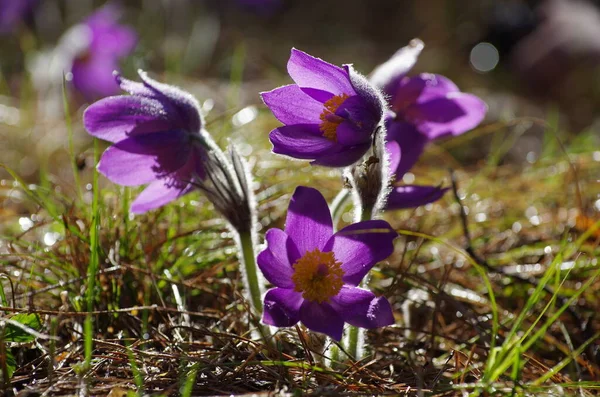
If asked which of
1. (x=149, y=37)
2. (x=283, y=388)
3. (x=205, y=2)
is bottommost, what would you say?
(x=283, y=388)

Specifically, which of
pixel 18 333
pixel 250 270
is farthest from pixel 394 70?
pixel 18 333

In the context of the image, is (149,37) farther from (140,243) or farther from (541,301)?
(541,301)

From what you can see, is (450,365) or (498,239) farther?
(498,239)

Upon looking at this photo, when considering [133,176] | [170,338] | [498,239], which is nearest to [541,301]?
[498,239]

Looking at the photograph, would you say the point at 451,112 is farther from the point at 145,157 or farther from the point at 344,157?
the point at 145,157

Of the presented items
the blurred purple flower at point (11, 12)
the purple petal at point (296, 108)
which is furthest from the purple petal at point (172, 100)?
the blurred purple flower at point (11, 12)

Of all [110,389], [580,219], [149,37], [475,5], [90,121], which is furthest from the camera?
[475,5]

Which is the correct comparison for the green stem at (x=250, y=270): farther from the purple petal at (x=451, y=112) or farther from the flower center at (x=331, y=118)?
the purple petal at (x=451, y=112)

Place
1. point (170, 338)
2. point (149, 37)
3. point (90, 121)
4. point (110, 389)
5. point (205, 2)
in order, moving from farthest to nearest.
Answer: point (205, 2) → point (149, 37) → point (170, 338) → point (90, 121) → point (110, 389)
